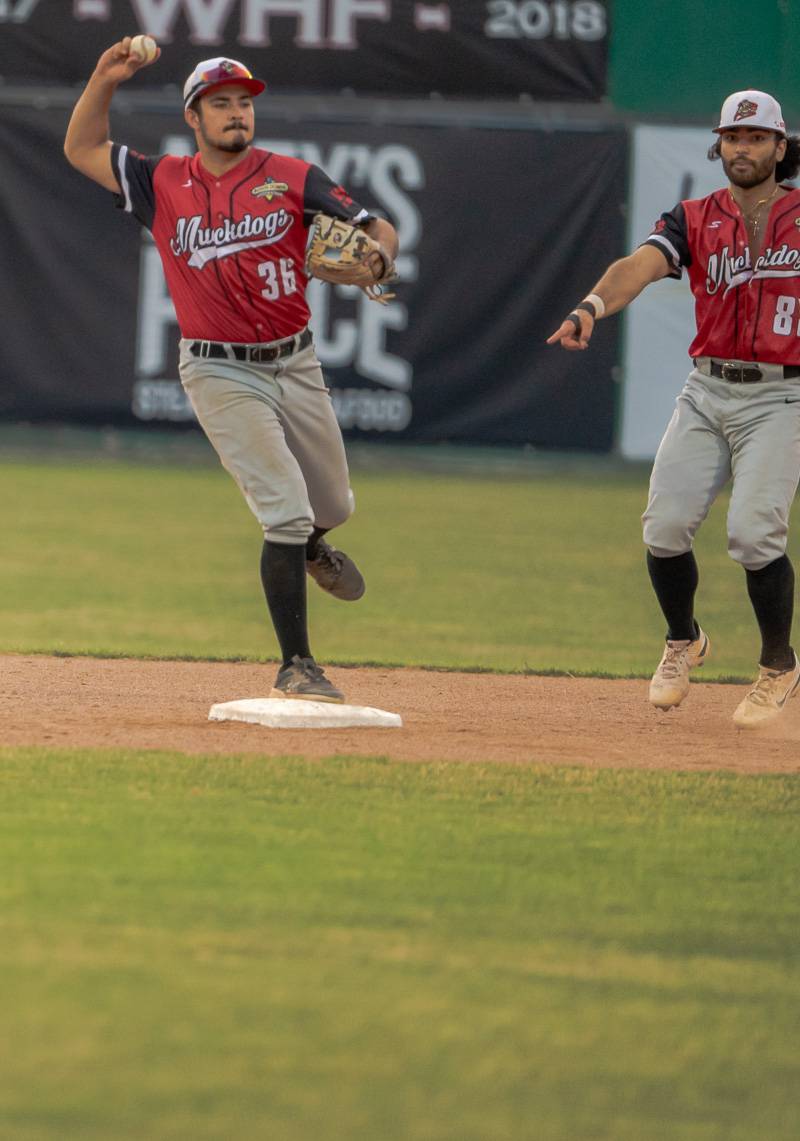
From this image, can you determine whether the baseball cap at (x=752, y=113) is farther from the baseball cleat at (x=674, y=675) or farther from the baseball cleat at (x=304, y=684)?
the baseball cleat at (x=304, y=684)

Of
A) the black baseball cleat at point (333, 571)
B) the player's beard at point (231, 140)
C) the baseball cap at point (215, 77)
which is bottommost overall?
the black baseball cleat at point (333, 571)

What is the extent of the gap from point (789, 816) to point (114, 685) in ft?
9.33

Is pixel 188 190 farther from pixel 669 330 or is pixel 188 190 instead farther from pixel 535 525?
pixel 669 330

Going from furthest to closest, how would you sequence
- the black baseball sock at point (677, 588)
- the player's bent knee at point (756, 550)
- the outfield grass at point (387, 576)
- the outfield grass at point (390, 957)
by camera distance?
the outfield grass at point (387, 576) < the black baseball sock at point (677, 588) < the player's bent knee at point (756, 550) < the outfield grass at point (390, 957)

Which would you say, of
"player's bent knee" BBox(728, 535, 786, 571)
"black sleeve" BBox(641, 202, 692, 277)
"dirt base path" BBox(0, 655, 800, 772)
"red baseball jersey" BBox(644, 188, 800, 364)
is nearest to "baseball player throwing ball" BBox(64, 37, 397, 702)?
"dirt base path" BBox(0, 655, 800, 772)

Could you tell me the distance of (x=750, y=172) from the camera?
6227 mm

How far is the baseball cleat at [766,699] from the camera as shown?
6387 millimetres

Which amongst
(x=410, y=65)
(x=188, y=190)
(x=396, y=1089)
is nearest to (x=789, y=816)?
(x=396, y=1089)

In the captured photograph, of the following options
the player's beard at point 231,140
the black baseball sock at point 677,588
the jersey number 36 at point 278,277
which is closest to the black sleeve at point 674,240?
the black baseball sock at point 677,588

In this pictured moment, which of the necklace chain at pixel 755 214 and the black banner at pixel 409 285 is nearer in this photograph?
the necklace chain at pixel 755 214

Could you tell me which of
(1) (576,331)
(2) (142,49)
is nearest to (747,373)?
(1) (576,331)

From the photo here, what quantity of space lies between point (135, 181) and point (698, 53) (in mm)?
11852

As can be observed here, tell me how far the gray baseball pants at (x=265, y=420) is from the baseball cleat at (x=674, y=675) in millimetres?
1318

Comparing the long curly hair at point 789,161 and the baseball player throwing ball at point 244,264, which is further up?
the long curly hair at point 789,161
